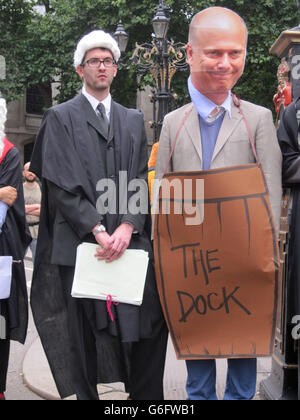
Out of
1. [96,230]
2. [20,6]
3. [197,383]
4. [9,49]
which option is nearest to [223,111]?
[96,230]

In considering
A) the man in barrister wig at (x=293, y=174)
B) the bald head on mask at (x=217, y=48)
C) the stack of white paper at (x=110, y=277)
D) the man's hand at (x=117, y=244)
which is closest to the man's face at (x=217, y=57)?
the bald head on mask at (x=217, y=48)

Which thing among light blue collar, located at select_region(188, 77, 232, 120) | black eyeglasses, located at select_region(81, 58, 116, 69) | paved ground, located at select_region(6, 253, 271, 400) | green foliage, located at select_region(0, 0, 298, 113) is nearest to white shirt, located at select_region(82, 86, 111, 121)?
black eyeglasses, located at select_region(81, 58, 116, 69)

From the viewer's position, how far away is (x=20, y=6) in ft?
76.3

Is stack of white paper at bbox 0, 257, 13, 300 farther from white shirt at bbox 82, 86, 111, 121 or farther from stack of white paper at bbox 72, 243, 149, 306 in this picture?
white shirt at bbox 82, 86, 111, 121

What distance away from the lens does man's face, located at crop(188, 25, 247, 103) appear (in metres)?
2.78

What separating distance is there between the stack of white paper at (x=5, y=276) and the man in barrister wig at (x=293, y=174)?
174 cm

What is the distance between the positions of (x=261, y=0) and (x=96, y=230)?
54.1 feet

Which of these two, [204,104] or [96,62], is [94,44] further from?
[204,104]

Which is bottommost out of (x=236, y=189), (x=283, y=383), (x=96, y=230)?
(x=283, y=383)

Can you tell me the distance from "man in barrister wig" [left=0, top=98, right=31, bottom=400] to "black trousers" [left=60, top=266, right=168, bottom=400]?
79 cm

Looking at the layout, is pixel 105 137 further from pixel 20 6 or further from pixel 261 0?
pixel 20 6

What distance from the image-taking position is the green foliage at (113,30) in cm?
1770

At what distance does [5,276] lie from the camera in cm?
359

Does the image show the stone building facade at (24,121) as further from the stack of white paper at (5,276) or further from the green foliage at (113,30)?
the stack of white paper at (5,276)
